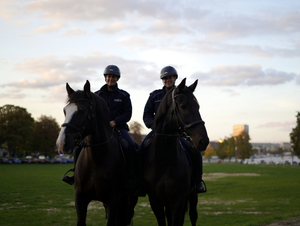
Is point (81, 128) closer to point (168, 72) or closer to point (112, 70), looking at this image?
Result: point (112, 70)

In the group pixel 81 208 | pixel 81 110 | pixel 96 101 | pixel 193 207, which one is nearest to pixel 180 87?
pixel 96 101

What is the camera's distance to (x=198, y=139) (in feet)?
16.4

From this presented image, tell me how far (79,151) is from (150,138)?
1.47m

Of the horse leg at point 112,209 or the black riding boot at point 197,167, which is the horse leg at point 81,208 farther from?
the black riding boot at point 197,167

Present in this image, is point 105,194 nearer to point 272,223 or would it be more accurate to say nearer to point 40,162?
point 272,223

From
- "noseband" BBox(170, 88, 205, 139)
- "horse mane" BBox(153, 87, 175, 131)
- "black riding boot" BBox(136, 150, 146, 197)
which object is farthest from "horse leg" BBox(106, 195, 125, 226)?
"noseband" BBox(170, 88, 205, 139)

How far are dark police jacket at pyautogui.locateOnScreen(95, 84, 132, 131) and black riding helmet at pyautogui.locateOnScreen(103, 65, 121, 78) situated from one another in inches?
13.7

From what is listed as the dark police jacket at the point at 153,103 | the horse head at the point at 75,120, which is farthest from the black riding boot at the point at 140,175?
the horse head at the point at 75,120

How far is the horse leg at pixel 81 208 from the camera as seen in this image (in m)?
5.70

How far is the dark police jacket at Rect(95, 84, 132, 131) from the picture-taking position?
7273mm

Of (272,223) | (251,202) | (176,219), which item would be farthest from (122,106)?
(251,202)

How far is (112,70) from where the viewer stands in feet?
23.7

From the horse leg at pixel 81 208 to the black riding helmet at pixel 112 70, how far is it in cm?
275

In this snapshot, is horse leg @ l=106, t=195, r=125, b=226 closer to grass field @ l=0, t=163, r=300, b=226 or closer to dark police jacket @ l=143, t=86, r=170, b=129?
dark police jacket @ l=143, t=86, r=170, b=129
